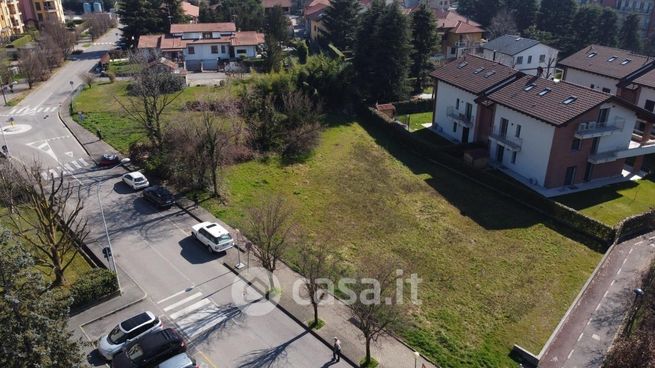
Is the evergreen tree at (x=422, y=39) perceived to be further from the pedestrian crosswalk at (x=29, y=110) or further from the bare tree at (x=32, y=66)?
the bare tree at (x=32, y=66)

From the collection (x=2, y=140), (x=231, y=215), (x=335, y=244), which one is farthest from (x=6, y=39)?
(x=335, y=244)

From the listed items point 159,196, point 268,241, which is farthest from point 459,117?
point 159,196

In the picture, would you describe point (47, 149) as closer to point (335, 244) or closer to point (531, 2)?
point (335, 244)

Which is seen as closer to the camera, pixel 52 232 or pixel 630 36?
pixel 52 232

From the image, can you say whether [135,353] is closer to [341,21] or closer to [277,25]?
[341,21]

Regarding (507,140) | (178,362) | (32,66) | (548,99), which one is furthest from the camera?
(32,66)
